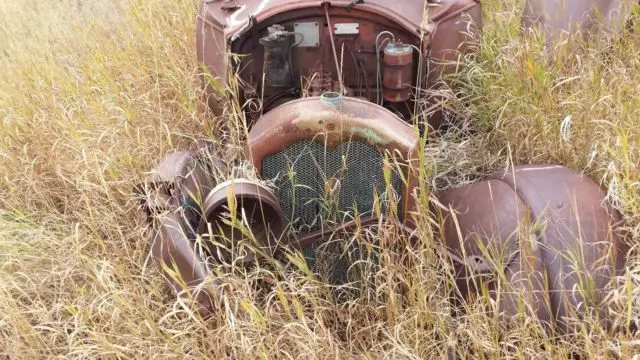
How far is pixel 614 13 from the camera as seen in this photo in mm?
2992

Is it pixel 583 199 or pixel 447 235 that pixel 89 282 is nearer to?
pixel 447 235

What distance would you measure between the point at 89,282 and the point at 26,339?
11.8 inches

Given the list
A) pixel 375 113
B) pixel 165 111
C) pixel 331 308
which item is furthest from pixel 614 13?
pixel 165 111

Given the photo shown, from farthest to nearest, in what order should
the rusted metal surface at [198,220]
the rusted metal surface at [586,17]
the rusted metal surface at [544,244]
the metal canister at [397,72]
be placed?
the rusted metal surface at [586,17]
the metal canister at [397,72]
the rusted metal surface at [198,220]
the rusted metal surface at [544,244]

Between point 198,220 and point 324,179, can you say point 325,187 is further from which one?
point 198,220

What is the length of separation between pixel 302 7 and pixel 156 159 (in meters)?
0.98

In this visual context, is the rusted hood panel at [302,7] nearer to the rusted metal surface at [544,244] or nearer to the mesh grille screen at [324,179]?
the mesh grille screen at [324,179]

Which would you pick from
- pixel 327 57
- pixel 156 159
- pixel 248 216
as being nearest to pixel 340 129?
pixel 248 216

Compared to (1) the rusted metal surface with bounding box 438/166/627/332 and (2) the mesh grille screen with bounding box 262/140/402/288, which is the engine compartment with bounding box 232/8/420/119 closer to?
(2) the mesh grille screen with bounding box 262/140/402/288

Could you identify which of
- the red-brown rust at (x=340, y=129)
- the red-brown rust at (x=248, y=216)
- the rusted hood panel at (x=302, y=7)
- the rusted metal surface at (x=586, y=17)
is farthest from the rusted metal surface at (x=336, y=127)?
the rusted metal surface at (x=586, y=17)

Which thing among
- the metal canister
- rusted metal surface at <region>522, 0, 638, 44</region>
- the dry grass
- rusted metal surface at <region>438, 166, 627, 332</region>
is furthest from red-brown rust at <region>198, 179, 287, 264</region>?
rusted metal surface at <region>522, 0, 638, 44</region>

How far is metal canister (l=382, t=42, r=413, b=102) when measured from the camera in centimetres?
230

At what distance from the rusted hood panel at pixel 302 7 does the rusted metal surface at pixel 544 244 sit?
82cm

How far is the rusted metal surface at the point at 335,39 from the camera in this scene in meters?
2.38
